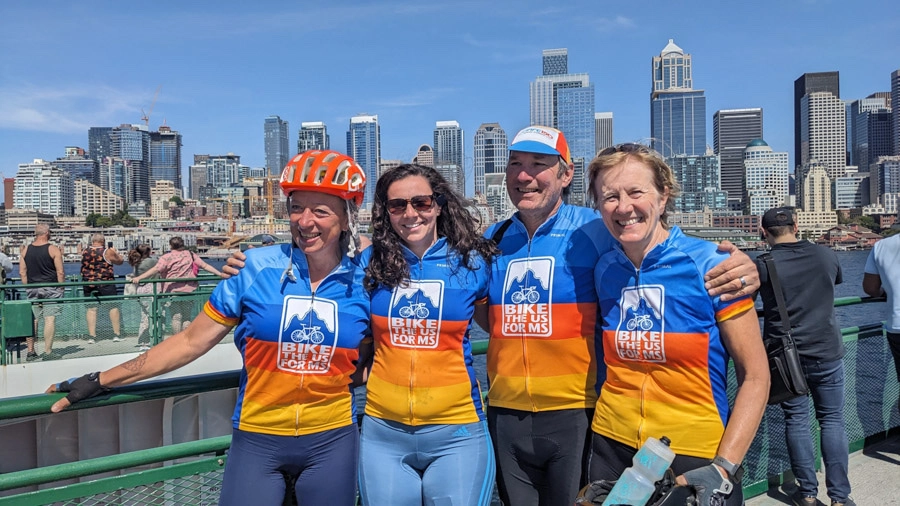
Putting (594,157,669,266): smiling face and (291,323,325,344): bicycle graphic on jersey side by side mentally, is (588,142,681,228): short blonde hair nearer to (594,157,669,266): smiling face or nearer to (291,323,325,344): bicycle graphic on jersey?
(594,157,669,266): smiling face

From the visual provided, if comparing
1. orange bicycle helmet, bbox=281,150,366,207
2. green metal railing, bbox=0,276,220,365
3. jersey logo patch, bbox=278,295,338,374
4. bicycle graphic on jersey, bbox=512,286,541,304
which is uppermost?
orange bicycle helmet, bbox=281,150,366,207

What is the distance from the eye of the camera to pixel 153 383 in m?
2.89

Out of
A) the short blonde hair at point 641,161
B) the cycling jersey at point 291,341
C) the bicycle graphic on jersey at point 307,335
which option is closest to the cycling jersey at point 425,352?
the cycling jersey at point 291,341

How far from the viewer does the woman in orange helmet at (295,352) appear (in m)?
2.67

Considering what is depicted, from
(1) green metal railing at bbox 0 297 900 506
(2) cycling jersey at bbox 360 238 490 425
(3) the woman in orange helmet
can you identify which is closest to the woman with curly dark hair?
(2) cycling jersey at bbox 360 238 490 425

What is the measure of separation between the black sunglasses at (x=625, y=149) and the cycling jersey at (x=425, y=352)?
782 millimetres

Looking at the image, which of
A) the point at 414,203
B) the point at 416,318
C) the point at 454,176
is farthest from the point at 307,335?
the point at 454,176

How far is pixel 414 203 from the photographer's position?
2873 mm

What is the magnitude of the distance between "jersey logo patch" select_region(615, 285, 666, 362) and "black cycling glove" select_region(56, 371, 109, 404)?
2082mm

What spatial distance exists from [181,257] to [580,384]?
11.3 metres

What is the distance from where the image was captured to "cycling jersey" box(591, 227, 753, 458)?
2477mm

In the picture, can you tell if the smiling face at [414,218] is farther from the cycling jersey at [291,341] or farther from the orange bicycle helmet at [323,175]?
the cycling jersey at [291,341]

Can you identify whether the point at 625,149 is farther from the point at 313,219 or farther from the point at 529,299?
the point at 313,219

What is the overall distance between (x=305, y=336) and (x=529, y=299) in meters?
0.93
